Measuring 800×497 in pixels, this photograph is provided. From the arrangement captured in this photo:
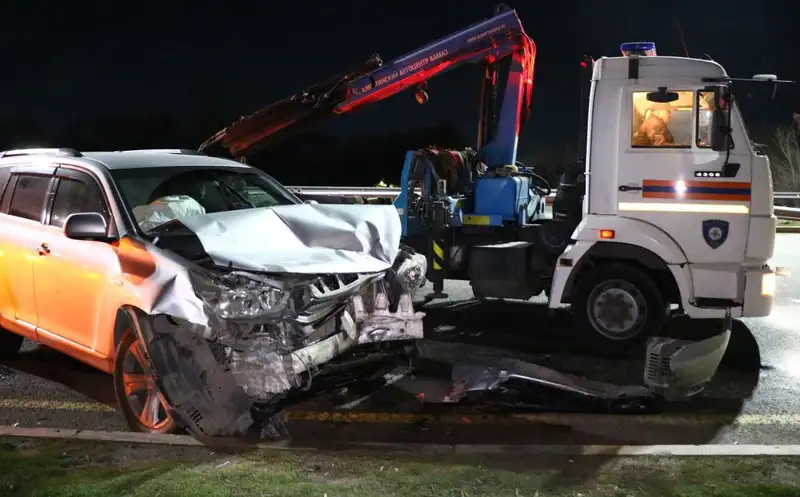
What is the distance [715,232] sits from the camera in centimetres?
619

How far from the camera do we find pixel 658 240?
20.7 feet

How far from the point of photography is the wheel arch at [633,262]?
643cm

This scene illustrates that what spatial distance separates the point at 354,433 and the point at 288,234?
1384 millimetres

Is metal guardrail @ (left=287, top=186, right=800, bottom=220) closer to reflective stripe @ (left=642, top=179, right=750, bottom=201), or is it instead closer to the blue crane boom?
the blue crane boom

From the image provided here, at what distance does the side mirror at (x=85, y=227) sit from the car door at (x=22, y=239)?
922mm

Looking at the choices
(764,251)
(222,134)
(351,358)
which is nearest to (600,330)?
(764,251)

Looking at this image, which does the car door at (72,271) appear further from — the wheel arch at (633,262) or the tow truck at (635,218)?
the wheel arch at (633,262)

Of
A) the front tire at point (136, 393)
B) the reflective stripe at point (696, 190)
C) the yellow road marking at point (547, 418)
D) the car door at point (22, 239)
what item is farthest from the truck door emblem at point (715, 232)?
the car door at point (22, 239)

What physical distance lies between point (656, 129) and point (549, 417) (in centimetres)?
289

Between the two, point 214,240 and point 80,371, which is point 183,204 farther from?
point 80,371

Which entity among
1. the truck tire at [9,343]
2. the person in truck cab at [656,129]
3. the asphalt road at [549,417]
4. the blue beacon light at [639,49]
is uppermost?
the blue beacon light at [639,49]

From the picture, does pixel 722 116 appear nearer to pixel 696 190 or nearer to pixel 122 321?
pixel 696 190

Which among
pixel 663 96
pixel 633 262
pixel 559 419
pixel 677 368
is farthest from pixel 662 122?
pixel 559 419

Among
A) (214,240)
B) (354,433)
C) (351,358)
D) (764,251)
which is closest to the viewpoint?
(214,240)
